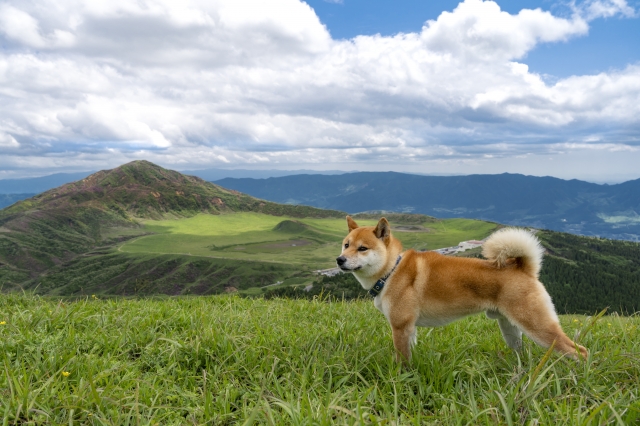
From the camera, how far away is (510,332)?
6.31 meters

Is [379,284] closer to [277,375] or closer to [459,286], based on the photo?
[459,286]

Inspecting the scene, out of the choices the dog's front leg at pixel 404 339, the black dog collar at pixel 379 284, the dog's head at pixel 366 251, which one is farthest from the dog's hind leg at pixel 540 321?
the dog's head at pixel 366 251

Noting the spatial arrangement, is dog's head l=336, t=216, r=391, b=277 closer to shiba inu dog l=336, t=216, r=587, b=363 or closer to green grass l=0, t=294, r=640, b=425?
shiba inu dog l=336, t=216, r=587, b=363

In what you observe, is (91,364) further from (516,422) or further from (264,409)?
(516,422)

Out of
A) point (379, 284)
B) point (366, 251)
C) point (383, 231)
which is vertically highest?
point (383, 231)

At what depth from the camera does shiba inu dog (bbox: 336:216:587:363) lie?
565 centimetres

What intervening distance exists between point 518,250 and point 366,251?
95.9 inches

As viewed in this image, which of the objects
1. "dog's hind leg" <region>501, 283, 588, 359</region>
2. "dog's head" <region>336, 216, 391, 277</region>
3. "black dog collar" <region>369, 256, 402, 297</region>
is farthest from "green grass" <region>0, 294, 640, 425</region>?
"dog's head" <region>336, 216, 391, 277</region>

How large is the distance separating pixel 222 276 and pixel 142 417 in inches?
6937

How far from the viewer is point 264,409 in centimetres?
395

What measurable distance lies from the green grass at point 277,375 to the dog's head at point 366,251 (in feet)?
3.80

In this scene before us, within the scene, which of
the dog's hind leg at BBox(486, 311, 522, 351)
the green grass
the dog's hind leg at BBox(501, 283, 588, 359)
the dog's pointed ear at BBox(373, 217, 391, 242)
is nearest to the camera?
the green grass

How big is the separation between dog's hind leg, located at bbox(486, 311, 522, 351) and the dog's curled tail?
86cm

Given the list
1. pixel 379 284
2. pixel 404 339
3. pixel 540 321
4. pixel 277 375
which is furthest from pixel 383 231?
pixel 277 375
